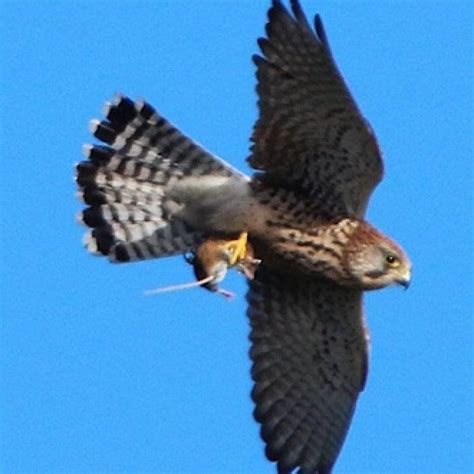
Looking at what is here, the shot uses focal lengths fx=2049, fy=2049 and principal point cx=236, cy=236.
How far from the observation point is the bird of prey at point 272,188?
40.0ft

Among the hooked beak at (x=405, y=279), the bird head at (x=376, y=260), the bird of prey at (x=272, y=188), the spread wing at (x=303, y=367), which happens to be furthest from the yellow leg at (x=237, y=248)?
the hooked beak at (x=405, y=279)

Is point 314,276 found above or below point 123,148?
below

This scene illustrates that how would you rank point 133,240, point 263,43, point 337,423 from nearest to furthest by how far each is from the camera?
1. point 263,43
2. point 133,240
3. point 337,423

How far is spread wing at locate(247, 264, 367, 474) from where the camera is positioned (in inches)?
529

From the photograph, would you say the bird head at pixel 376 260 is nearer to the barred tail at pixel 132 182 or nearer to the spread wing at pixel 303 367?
the spread wing at pixel 303 367

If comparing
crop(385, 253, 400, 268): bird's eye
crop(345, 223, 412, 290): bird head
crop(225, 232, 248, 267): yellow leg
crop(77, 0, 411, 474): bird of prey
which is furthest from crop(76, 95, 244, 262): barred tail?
crop(385, 253, 400, 268): bird's eye

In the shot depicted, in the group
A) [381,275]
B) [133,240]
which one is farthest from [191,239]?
[381,275]

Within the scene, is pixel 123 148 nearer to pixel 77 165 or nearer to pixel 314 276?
pixel 77 165

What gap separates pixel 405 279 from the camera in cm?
1270

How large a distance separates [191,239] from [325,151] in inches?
39.6

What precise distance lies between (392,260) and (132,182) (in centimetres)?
171

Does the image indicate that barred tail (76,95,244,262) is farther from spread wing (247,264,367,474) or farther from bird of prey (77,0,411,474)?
spread wing (247,264,367,474)

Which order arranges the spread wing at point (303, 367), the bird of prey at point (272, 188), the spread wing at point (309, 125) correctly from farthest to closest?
the spread wing at point (303, 367), the bird of prey at point (272, 188), the spread wing at point (309, 125)

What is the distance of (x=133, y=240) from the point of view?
Result: 508 inches
